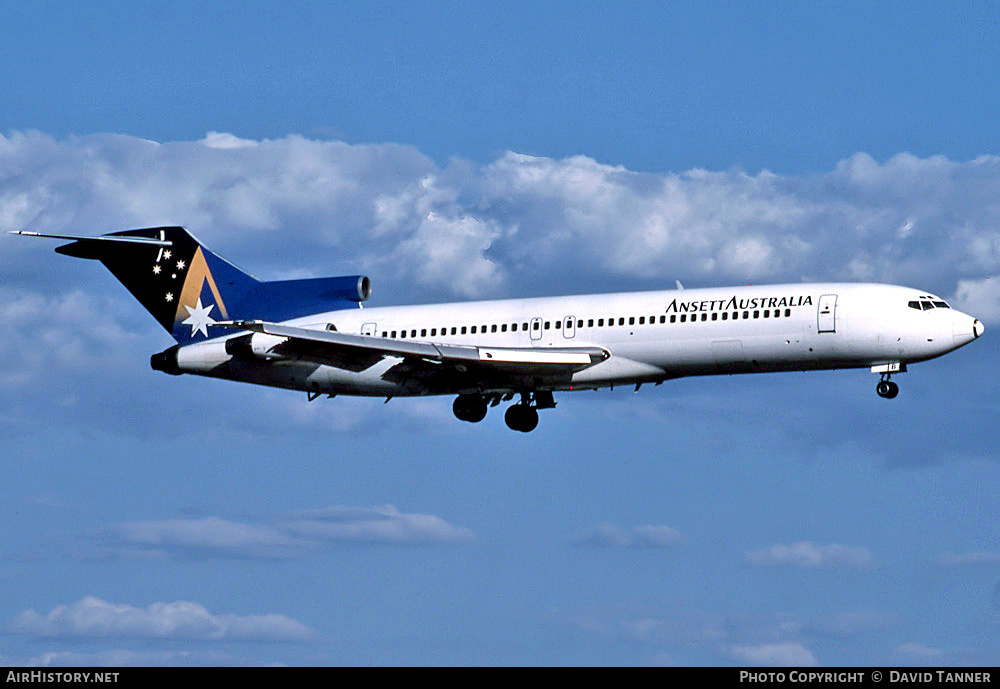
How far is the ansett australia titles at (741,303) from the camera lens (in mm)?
50250

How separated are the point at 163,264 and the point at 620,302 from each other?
1990cm

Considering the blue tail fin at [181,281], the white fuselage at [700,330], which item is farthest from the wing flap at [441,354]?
the blue tail fin at [181,281]

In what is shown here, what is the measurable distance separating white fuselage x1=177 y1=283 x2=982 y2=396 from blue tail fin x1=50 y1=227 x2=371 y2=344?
5.69 meters

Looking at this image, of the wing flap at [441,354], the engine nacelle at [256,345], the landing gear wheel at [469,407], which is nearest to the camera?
the wing flap at [441,354]

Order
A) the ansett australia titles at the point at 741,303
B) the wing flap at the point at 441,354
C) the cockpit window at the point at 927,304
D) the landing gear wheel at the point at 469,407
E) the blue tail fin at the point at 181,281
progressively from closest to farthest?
1. the cockpit window at the point at 927,304
2. the ansett australia titles at the point at 741,303
3. the wing flap at the point at 441,354
4. the landing gear wheel at the point at 469,407
5. the blue tail fin at the point at 181,281

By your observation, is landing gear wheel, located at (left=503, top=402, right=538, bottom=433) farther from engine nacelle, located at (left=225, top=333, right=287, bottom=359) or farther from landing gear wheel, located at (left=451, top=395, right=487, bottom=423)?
engine nacelle, located at (left=225, top=333, right=287, bottom=359)

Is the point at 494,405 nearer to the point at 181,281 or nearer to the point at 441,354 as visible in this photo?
the point at 441,354

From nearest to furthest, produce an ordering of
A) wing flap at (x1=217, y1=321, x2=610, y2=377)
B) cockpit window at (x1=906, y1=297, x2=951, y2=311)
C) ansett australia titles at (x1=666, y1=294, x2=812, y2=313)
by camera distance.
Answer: cockpit window at (x1=906, y1=297, x2=951, y2=311) → ansett australia titles at (x1=666, y1=294, x2=812, y2=313) → wing flap at (x1=217, y1=321, x2=610, y2=377)

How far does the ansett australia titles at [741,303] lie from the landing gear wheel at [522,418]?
914 centimetres

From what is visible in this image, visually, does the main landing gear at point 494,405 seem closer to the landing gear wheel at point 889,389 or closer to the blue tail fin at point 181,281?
the blue tail fin at point 181,281

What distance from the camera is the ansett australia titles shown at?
50.2m

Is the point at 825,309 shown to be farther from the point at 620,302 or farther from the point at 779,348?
the point at 620,302

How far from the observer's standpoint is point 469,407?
191 ft

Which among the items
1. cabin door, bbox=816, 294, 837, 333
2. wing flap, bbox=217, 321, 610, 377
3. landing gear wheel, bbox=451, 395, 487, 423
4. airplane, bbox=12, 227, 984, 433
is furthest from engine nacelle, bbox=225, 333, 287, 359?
cabin door, bbox=816, 294, 837, 333
